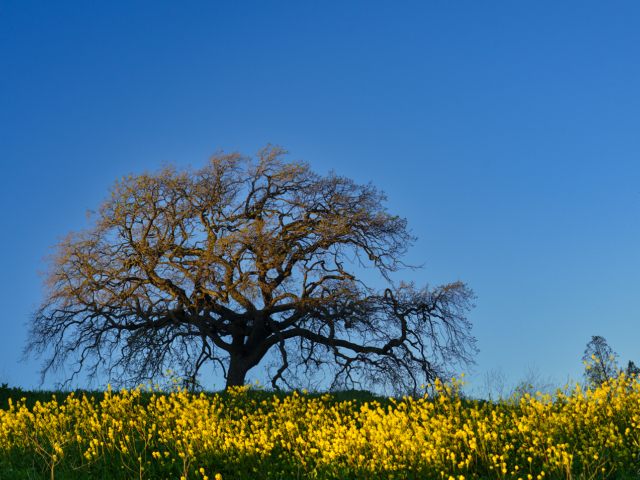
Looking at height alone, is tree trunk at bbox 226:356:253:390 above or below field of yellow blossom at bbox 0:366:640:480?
above

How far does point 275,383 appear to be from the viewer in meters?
16.2

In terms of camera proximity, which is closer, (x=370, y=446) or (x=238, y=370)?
(x=370, y=446)

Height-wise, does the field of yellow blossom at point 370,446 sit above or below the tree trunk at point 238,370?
below

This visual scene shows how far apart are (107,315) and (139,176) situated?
5.13m

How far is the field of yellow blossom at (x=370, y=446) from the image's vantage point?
5598mm

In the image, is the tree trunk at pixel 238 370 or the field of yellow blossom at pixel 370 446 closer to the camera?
the field of yellow blossom at pixel 370 446

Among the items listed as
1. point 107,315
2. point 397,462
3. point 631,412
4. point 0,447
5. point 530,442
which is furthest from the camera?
point 107,315

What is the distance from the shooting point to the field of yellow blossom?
18.4ft

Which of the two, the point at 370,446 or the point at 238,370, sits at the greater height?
the point at 238,370

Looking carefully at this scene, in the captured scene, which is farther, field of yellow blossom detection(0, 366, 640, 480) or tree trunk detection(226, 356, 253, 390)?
tree trunk detection(226, 356, 253, 390)

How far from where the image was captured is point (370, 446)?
20.7 feet

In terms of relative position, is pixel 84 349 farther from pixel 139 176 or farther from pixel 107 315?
pixel 139 176

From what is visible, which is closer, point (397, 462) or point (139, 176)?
point (397, 462)

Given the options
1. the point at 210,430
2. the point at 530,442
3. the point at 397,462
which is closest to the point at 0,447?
the point at 210,430
